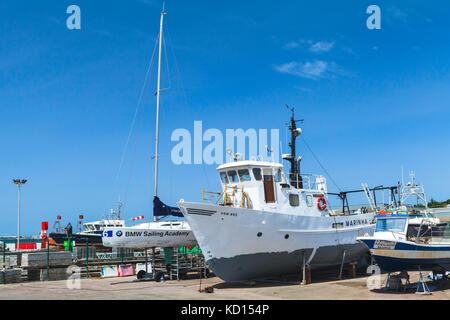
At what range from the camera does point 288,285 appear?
17.6m

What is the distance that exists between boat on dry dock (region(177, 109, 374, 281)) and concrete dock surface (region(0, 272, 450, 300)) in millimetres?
944

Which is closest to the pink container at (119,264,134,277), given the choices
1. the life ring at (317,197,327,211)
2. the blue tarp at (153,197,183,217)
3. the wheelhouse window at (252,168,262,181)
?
the blue tarp at (153,197,183,217)

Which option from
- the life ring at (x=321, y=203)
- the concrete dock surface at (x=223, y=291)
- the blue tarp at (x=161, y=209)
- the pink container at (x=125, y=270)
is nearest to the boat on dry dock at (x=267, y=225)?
the life ring at (x=321, y=203)

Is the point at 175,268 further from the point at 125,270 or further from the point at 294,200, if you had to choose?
the point at 294,200

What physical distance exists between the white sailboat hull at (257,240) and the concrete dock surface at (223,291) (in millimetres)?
793


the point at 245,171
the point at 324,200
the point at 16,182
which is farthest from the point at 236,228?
the point at 16,182

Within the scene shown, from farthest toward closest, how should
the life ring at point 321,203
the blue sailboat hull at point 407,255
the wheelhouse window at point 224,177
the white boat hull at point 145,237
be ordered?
1. the life ring at point 321,203
2. the wheelhouse window at point 224,177
3. the white boat hull at point 145,237
4. the blue sailboat hull at point 407,255

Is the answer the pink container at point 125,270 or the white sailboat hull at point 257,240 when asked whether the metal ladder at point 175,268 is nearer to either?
the white sailboat hull at point 257,240

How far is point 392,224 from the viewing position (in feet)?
52.7

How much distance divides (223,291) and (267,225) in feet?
10.8

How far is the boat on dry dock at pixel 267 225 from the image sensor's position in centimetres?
1655
